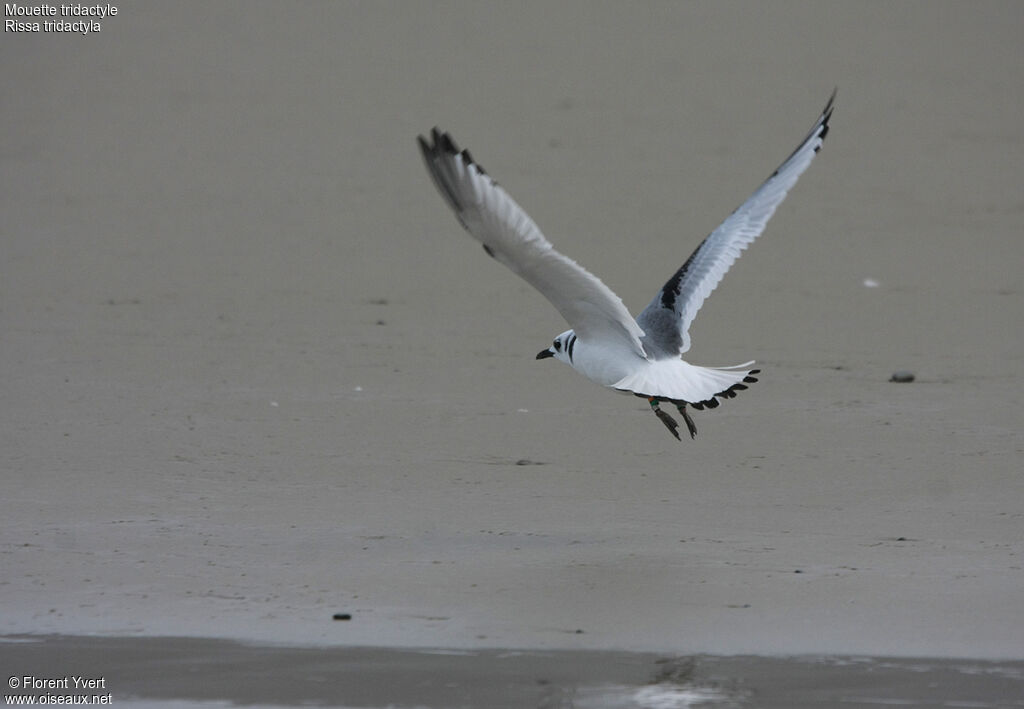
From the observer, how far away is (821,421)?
7391 millimetres

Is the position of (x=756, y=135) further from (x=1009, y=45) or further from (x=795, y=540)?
(x=795, y=540)

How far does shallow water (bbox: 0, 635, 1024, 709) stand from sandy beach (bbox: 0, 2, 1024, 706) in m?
0.10

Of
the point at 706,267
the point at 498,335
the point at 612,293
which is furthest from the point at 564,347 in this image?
the point at 498,335

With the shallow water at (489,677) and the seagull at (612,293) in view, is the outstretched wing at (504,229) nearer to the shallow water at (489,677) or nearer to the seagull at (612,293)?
the seagull at (612,293)

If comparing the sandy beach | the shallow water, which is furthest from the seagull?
the shallow water

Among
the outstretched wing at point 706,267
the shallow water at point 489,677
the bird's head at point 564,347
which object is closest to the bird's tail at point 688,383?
the outstretched wing at point 706,267

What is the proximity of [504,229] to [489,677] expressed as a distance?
61.5 inches

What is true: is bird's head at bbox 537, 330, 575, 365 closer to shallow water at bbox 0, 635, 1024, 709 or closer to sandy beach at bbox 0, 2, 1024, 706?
sandy beach at bbox 0, 2, 1024, 706

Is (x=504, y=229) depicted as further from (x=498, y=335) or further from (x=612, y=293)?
(x=498, y=335)

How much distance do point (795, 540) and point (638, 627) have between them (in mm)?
993

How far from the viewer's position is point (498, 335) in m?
9.05

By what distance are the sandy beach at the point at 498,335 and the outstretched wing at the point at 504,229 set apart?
847 millimetres

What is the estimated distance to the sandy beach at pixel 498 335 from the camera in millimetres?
5316

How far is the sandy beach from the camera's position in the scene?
5.32m
